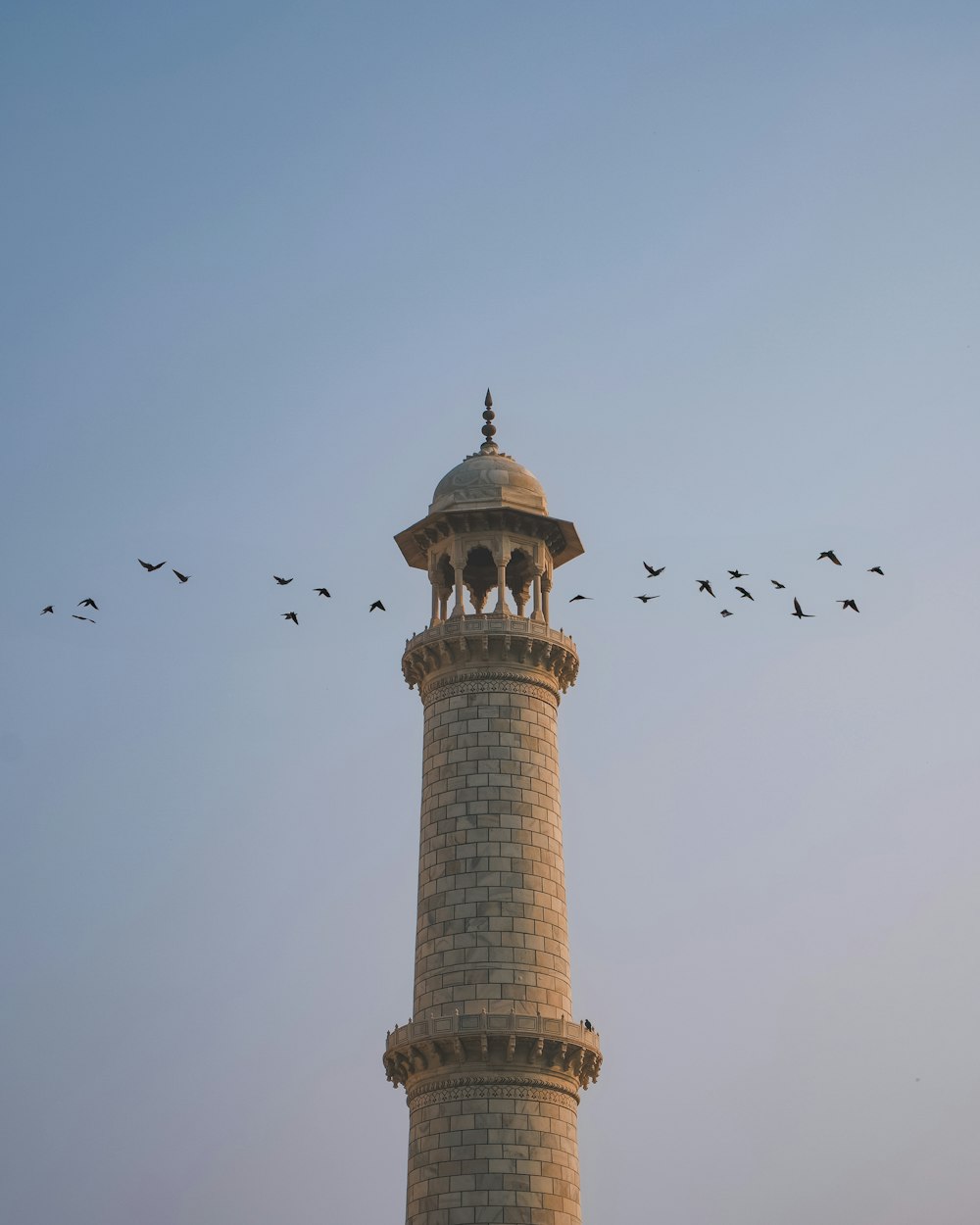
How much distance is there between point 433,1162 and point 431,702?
1056 centimetres

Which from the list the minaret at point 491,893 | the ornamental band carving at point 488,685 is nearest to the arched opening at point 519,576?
the minaret at point 491,893

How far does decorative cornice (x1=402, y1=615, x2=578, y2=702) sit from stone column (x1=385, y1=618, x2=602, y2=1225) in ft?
0.11

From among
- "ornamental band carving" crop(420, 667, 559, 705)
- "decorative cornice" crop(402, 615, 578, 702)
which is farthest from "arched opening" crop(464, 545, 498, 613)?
"ornamental band carving" crop(420, 667, 559, 705)

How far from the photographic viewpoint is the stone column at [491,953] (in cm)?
3659

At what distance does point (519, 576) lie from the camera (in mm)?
45656

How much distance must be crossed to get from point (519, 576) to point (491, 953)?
11.1m

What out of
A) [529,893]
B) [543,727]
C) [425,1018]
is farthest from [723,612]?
[425,1018]

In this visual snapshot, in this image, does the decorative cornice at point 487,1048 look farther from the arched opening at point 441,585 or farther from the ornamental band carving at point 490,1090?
the arched opening at point 441,585

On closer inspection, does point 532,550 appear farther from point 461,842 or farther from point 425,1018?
point 425,1018

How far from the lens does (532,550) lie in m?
43.9

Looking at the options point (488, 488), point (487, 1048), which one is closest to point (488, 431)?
point (488, 488)

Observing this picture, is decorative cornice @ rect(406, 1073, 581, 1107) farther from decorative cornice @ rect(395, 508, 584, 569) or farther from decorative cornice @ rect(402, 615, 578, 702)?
decorative cornice @ rect(395, 508, 584, 569)

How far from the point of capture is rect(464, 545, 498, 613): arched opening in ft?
148

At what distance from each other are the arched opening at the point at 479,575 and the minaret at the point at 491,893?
11cm
